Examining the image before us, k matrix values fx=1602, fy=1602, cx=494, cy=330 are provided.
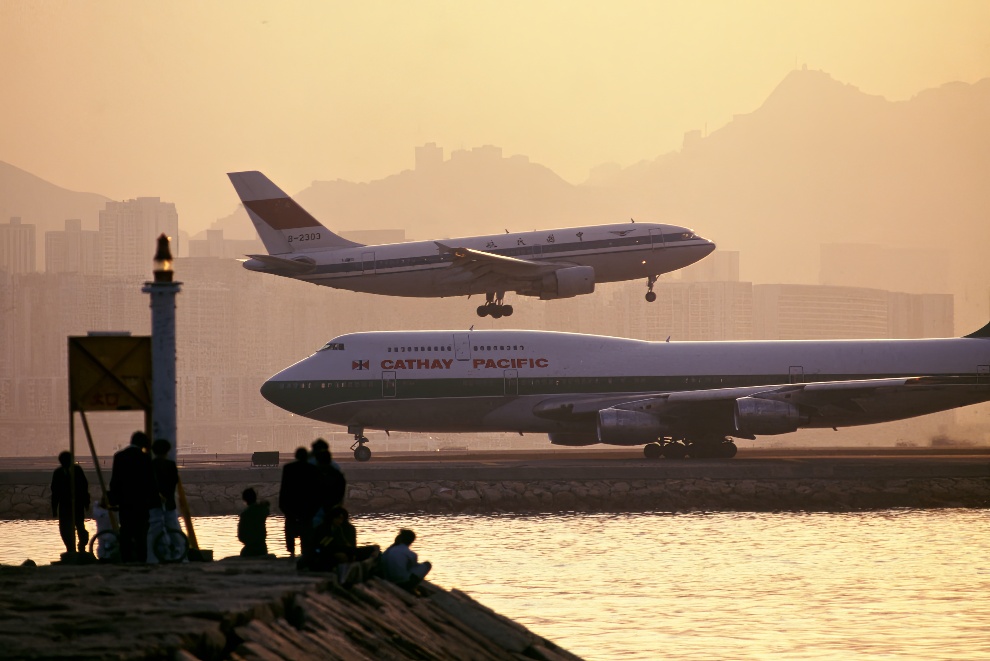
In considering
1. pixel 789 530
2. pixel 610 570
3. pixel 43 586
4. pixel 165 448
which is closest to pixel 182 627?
pixel 43 586

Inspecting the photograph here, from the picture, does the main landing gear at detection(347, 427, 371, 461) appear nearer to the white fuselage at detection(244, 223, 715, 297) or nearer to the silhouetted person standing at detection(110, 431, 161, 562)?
the white fuselage at detection(244, 223, 715, 297)

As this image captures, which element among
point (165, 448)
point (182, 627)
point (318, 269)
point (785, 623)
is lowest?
point (785, 623)

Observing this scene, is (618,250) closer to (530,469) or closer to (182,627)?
(530,469)

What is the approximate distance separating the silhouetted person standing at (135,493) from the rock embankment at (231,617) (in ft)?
2.56

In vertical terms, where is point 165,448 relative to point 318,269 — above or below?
below

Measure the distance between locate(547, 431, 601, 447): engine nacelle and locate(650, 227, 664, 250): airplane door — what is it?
1032 centimetres

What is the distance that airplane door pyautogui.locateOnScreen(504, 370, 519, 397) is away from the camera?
7075 cm

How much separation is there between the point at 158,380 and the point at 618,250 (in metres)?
49.8

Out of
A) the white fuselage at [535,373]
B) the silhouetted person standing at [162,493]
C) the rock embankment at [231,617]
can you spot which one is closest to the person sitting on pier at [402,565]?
the rock embankment at [231,617]

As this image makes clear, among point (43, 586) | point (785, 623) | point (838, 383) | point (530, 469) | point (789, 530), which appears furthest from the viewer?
point (838, 383)

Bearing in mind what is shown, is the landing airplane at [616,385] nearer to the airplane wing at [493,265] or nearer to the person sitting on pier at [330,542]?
the airplane wing at [493,265]

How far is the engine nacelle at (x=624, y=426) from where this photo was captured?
227 ft

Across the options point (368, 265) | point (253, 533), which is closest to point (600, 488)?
point (368, 265)

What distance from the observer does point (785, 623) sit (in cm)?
4056
